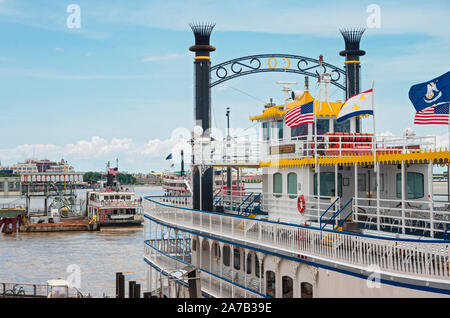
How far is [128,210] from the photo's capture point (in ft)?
240

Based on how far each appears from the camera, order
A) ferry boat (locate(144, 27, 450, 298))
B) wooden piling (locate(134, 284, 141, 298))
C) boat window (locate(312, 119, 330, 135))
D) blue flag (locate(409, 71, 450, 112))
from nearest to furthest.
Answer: ferry boat (locate(144, 27, 450, 298)) → blue flag (locate(409, 71, 450, 112)) → boat window (locate(312, 119, 330, 135)) → wooden piling (locate(134, 284, 141, 298))

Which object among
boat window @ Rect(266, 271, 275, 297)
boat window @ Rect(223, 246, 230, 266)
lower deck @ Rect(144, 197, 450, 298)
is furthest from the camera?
boat window @ Rect(223, 246, 230, 266)

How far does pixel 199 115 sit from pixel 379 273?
13598 millimetres

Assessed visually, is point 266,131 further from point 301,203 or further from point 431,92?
point 431,92

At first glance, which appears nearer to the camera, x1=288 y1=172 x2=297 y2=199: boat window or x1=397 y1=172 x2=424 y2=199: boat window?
x1=397 y1=172 x2=424 y2=199: boat window

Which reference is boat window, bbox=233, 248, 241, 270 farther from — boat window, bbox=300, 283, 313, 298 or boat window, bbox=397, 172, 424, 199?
boat window, bbox=397, 172, 424, 199

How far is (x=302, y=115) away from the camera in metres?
18.1

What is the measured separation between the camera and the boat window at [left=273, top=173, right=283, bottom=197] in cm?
2013

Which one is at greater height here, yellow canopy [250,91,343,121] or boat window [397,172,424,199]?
yellow canopy [250,91,343,121]

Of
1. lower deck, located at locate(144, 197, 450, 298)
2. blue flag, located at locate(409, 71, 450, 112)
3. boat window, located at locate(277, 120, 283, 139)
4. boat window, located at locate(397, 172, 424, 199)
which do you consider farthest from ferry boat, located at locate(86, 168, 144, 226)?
blue flag, located at locate(409, 71, 450, 112)

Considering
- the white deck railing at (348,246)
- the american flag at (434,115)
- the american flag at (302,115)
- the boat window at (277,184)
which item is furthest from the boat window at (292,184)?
the american flag at (434,115)

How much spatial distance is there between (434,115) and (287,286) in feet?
20.9

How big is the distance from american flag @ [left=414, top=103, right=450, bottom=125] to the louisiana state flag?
1.33 metres
